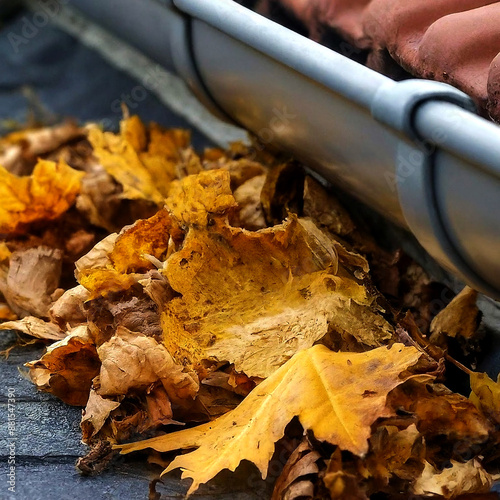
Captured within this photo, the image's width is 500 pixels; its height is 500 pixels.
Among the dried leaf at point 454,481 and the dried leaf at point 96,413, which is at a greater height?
the dried leaf at point 454,481

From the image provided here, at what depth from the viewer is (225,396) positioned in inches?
56.4

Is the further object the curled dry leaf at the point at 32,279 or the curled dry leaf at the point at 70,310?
the curled dry leaf at the point at 32,279

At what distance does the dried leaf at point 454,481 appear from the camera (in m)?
1.19

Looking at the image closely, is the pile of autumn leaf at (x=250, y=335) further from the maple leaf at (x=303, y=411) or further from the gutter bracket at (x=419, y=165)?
the gutter bracket at (x=419, y=165)

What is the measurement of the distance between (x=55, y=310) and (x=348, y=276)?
63 cm

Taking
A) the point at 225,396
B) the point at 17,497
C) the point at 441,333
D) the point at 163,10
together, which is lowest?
the point at 17,497

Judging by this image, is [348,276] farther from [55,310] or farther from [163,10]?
[163,10]

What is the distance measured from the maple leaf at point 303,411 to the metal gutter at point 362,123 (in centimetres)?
23

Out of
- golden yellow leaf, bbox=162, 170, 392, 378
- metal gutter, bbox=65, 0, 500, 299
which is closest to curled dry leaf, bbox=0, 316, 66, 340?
golden yellow leaf, bbox=162, 170, 392, 378

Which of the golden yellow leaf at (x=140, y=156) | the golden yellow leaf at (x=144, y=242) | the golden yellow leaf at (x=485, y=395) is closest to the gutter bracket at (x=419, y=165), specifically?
the golden yellow leaf at (x=485, y=395)

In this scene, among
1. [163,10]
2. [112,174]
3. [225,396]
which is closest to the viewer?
[225,396]

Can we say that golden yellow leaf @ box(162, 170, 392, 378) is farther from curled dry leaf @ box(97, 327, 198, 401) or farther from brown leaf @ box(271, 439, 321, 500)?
brown leaf @ box(271, 439, 321, 500)

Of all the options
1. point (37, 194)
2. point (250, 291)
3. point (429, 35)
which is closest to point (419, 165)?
point (429, 35)

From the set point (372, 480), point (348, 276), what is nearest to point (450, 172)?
point (348, 276)
